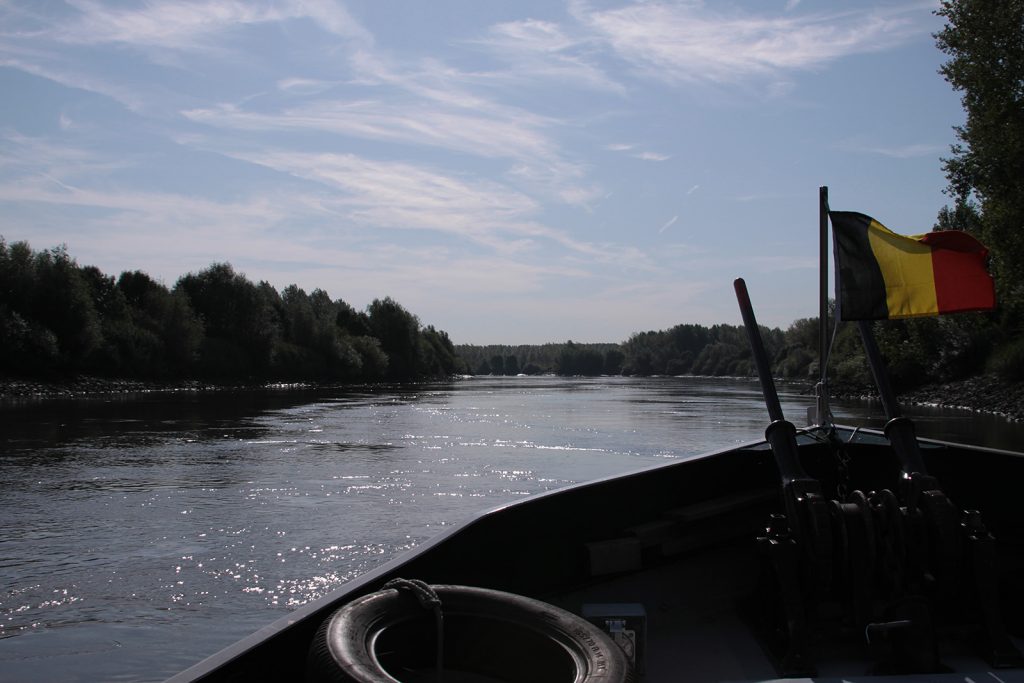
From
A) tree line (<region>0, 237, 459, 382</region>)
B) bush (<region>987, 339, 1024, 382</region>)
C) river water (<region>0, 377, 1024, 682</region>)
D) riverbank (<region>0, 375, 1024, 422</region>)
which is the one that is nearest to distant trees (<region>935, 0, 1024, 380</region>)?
river water (<region>0, 377, 1024, 682</region>)

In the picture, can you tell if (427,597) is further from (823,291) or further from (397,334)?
(397,334)

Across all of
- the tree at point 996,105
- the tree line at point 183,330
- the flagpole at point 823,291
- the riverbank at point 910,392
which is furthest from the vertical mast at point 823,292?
the tree line at point 183,330

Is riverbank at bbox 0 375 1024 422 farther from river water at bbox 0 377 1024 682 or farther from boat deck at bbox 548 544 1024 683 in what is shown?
boat deck at bbox 548 544 1024 683

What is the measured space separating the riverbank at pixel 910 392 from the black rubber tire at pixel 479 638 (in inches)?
1324

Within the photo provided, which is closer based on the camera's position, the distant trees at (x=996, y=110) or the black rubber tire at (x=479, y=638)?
the black rubber tire at (x=479, y=638)

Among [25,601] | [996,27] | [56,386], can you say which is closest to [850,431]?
[25,601]

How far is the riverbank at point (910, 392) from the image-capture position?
120ft

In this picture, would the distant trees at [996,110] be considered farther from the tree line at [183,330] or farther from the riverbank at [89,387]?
the tree line at [183,330]

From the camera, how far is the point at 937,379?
161 ft

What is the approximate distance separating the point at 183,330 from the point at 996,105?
63122 millimetres

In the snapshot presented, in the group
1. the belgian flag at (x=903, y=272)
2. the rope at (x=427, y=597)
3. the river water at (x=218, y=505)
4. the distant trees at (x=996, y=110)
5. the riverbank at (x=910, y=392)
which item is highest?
the distant trees at (x=996, y=110)

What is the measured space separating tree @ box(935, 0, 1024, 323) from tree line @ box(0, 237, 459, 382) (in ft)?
171

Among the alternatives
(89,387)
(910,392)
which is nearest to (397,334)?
(89,387)

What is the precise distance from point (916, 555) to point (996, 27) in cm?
2375
